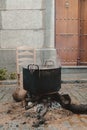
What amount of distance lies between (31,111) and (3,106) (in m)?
0.89

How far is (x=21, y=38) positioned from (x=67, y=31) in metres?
1.71

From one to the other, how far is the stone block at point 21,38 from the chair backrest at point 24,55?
1.17 m

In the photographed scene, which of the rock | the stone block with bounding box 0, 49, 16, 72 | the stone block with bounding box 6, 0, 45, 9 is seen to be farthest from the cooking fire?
the stone block with bounding box 6, 0, 45, 9

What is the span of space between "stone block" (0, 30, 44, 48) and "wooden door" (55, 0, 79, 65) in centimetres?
86

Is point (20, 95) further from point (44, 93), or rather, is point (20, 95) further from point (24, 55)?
point (24, 55)

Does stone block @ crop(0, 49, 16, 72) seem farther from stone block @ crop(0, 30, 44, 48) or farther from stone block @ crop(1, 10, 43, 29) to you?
A: stone block @ crop(1, 10, 43, 29)

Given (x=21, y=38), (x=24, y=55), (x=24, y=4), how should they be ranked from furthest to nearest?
1. (x=21, y=38)
2. (x=24, y=4)
3. (x=24, y=55)

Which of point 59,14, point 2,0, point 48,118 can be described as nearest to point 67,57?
point 59,14

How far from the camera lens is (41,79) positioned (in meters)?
5.89

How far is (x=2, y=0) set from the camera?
34.5 feet

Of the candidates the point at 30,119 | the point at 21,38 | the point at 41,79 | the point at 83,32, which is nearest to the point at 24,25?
the point at 21,38

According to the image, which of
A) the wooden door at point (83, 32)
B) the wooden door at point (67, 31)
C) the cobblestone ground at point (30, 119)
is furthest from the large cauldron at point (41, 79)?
the wooden door at point (83, 32)

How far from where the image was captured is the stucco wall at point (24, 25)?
10.5 meters

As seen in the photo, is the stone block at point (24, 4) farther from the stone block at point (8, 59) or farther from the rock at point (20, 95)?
the rock at point (20, 95)
